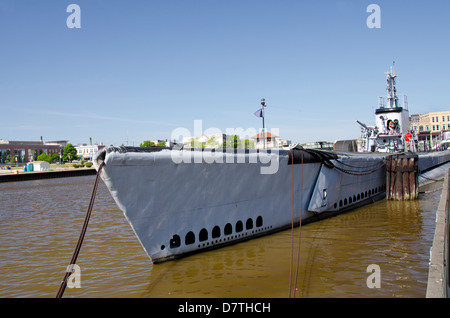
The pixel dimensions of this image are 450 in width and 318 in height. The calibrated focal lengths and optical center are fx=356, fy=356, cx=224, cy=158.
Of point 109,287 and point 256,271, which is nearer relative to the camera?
point 109,287

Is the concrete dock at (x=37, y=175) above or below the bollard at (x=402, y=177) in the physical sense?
below

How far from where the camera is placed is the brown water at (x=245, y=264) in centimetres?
622

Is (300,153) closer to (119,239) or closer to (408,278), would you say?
(408,278)

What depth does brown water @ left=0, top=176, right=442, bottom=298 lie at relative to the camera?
6219mm

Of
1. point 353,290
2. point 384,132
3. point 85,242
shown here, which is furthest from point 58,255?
point 384,132

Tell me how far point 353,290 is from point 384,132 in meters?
18.7

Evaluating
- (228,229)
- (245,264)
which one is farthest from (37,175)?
(245,264)

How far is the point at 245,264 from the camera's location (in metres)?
7.38

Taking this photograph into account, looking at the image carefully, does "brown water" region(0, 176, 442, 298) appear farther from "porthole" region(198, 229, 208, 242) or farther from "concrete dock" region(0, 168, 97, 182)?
"concrete dock" region(0, 168, 97, 182)

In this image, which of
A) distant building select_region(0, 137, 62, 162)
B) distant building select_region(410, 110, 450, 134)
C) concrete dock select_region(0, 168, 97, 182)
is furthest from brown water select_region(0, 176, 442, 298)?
distant building select_region(0, 137, 62, 162)

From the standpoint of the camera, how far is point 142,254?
8305 mm

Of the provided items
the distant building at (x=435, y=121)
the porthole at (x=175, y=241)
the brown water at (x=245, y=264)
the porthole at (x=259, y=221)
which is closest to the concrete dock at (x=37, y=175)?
the brown water at (x=245, y=264)

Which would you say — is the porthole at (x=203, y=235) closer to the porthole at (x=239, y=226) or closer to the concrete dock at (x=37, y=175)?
the porthole at (x=239, y=226)

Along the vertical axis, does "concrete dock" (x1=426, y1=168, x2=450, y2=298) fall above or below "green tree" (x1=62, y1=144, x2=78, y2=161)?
below
